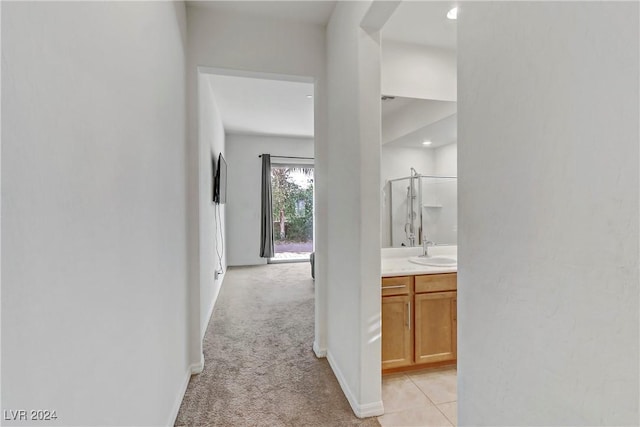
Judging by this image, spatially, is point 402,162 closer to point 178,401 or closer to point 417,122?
point 417,122

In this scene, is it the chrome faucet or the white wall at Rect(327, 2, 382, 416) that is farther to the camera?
the chrome faucet

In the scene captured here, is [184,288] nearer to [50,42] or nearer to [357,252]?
[357,252]

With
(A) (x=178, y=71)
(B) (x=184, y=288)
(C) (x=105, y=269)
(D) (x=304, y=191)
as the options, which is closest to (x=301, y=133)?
(D) (x=304, y=191)

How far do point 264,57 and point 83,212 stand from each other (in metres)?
1.96

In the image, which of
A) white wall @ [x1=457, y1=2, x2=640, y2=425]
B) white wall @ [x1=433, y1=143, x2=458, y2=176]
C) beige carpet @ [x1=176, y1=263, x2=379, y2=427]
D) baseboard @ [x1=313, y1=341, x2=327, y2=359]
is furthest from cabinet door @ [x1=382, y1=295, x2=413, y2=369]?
white wall @ [x1=433, y1=143, x2=458, y2=176]

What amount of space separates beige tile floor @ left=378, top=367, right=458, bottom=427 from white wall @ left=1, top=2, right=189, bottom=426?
133 centimetres

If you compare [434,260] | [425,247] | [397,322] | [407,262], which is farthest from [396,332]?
[425,247]

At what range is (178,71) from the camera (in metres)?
1.93

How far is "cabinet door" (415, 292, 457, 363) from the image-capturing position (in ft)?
7.05

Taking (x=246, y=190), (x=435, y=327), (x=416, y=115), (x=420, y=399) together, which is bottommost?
(x=420, y=399)

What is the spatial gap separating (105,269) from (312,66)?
Answer: 6.93 feet

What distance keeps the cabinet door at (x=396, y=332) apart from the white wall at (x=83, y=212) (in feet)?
4.60

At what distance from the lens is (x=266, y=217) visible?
626cm

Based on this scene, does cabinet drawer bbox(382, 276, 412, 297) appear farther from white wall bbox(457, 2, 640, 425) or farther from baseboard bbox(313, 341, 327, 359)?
white wall bbox(457, 2, 640, 425)
